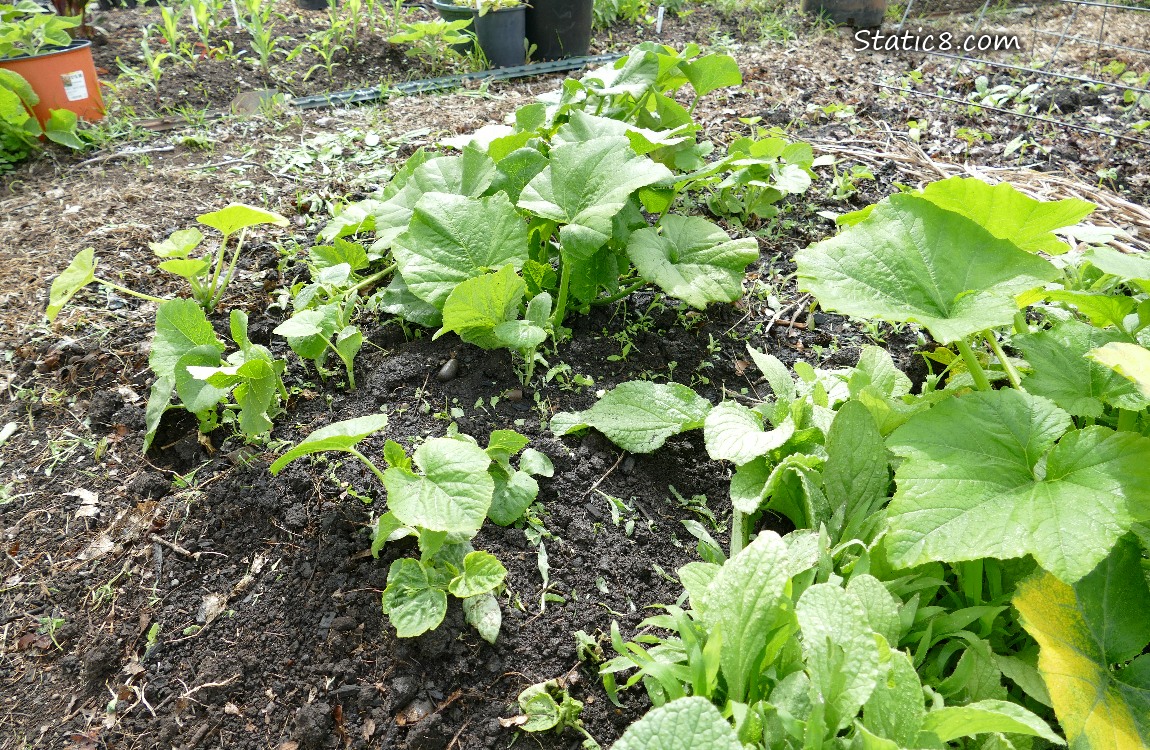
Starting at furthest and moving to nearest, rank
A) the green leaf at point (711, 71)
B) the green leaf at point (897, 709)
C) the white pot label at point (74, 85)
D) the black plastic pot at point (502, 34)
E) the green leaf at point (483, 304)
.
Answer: the black plastic pot at point (502, 34) < the white pot label at point (74, 85) < the green leaf at point (711, 71) < the green leaf at point (483, 304) < the green leaf at point (897, 709)

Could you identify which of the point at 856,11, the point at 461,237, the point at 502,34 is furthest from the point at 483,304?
the point at 856,11

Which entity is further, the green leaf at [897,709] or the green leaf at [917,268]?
the green leaf at [917,268]

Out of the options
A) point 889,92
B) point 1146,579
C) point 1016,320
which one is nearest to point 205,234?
point 1016,320

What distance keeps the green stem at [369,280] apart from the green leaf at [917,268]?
1135 millimetres

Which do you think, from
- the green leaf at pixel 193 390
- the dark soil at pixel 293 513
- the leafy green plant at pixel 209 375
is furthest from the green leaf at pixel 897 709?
the green leaf at pixel 193 390

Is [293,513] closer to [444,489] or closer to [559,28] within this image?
[444,489]

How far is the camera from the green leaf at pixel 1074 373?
1.30 meters

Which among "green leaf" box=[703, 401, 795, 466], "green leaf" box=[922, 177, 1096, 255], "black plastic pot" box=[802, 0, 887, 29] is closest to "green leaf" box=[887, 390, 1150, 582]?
"green leaf" box=[703, 401, 795, 466]

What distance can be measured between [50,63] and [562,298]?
2.94 m

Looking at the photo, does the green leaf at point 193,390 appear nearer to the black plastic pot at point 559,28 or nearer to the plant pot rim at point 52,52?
the plant pot rim at point 52,52

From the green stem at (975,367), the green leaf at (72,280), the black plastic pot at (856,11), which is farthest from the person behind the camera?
the black plastic pot at (856,11)

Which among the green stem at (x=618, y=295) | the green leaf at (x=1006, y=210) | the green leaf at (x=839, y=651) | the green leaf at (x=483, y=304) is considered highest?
the green leaf at (x=1006, y=210)

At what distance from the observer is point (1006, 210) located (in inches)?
52.5

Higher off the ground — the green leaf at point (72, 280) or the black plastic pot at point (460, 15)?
the black plastic pot at point (460, 15)
